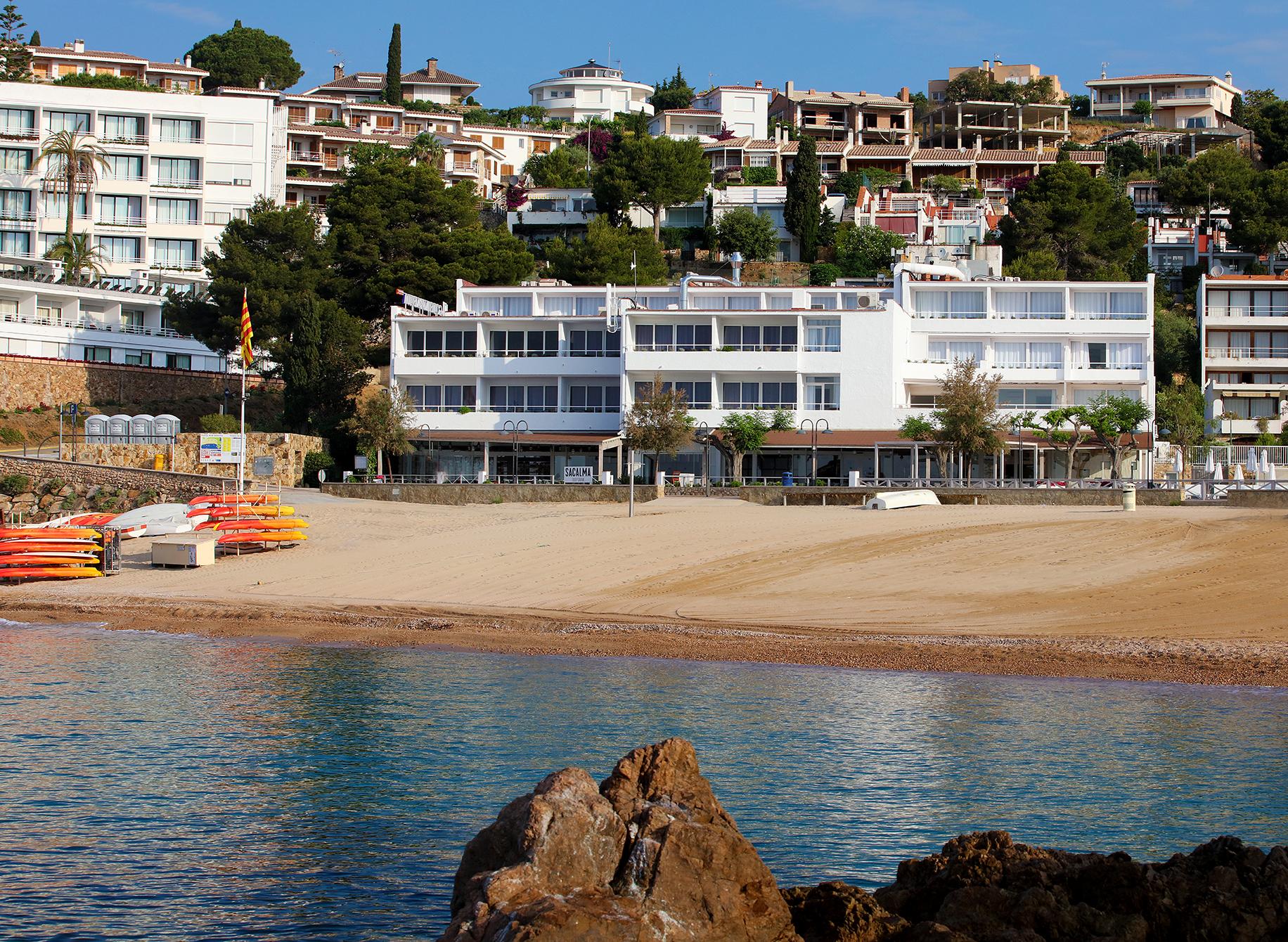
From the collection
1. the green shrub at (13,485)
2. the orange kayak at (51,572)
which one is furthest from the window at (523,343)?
the orange kayak at (51,572)

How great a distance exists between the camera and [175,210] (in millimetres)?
98000

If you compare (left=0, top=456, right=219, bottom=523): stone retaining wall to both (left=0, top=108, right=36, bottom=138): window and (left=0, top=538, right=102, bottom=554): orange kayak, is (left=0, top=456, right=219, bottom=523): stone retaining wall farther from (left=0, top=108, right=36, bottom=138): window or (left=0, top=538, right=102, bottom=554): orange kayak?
(left=0, top=108, right=36, bottom=138): window

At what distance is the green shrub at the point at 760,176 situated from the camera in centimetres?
11381

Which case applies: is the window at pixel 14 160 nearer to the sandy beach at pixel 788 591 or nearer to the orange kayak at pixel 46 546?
the sandy beach at pixel 788 591

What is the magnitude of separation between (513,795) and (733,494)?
3870 centimetres

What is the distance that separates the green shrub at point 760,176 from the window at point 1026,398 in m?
49.2

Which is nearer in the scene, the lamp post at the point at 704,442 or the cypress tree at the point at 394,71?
the lamp post at the point at 704,442

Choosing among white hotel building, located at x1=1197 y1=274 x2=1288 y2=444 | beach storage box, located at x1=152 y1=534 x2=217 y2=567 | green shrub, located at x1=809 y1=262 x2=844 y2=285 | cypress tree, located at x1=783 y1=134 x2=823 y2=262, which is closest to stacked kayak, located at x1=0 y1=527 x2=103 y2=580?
beach storage box, located at x1=152 y1=534 x2=217 y2=567

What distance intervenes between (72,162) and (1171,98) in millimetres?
109409

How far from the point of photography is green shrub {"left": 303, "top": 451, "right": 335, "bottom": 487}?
61281 mm

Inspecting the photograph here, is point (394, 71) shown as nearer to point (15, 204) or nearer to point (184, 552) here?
point (15, 204)

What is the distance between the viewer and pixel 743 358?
65000 mm

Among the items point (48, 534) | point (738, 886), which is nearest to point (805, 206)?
point (48, 534)

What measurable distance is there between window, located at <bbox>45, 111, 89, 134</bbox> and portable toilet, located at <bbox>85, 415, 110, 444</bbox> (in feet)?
145
